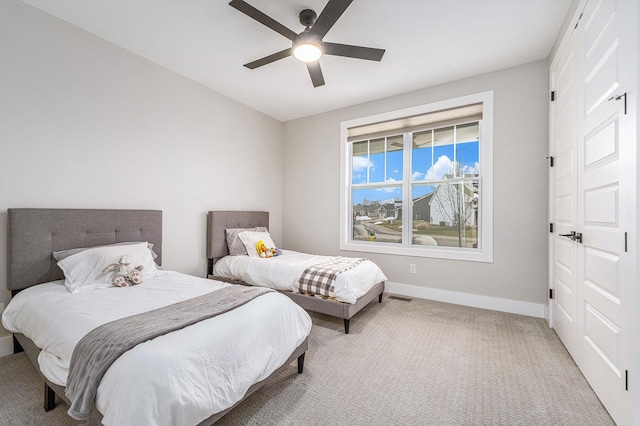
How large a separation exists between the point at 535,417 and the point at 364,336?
1316 mm

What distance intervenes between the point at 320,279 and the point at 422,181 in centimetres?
207

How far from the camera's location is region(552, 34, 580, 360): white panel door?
7.07ft

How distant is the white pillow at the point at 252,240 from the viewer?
3.65 metres

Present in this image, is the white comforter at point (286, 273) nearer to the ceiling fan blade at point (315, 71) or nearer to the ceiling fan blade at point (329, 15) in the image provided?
the ceiling fan blade at point (315, 71)

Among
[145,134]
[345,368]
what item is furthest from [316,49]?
[345,368]

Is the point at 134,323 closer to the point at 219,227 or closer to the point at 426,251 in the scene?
the point at 219,227

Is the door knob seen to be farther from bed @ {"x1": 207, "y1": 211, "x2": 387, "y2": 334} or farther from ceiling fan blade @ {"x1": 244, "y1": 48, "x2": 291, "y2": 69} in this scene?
ceiling fan blade @ {"x1": 244, "y1": 48, "x2": 291, "y2": 69}

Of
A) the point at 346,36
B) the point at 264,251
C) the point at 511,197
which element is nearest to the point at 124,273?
the point at 264,251

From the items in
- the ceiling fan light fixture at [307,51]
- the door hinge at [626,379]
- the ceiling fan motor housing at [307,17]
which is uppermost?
the ceiling fan motor housing at [307,17]

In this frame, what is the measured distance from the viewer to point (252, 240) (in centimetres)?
372

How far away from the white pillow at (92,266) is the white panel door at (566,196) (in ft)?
11.6

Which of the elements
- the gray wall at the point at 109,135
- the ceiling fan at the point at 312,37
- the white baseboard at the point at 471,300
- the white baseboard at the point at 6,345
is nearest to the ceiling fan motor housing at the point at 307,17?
the ceiling fan at the point at 312,37

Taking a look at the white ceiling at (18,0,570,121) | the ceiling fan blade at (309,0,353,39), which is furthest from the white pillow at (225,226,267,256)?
the ceiling fan blade at (309,0,353,39)

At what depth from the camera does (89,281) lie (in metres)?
2.13
